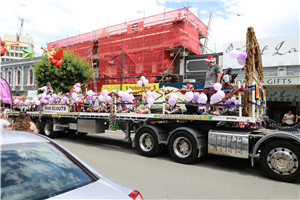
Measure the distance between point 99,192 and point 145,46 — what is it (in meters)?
20.5

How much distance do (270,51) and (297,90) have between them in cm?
324

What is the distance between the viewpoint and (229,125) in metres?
6.21

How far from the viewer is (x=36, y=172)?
2043mm

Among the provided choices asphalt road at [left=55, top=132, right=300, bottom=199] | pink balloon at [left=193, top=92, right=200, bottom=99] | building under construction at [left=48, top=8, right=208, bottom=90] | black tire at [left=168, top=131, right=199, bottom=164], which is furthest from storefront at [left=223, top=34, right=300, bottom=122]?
asphalt road at [left=55, top=132, right=300, bottom=199]

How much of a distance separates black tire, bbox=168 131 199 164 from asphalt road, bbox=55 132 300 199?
21 cm

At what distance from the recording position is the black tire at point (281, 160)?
4.67 meters

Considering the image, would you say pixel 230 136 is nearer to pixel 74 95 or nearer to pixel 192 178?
pixel 192 178

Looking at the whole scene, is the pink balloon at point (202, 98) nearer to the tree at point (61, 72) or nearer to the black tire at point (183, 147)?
the black tire at point (183, 147)

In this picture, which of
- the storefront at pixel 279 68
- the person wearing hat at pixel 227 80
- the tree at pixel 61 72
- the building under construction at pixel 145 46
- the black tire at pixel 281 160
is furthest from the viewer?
the tree at pixel 61 72

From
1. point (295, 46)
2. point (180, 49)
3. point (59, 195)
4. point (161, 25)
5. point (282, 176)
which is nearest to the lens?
point (59, 195)

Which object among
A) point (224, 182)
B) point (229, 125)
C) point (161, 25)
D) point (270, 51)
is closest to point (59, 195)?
point (224, 182)

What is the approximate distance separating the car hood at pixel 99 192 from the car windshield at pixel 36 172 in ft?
0.27

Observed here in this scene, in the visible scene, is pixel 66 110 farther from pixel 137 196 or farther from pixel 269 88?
pixel 269 88

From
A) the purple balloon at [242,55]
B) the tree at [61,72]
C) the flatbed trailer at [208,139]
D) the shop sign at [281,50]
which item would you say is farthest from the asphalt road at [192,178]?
the tree at [61,72]
